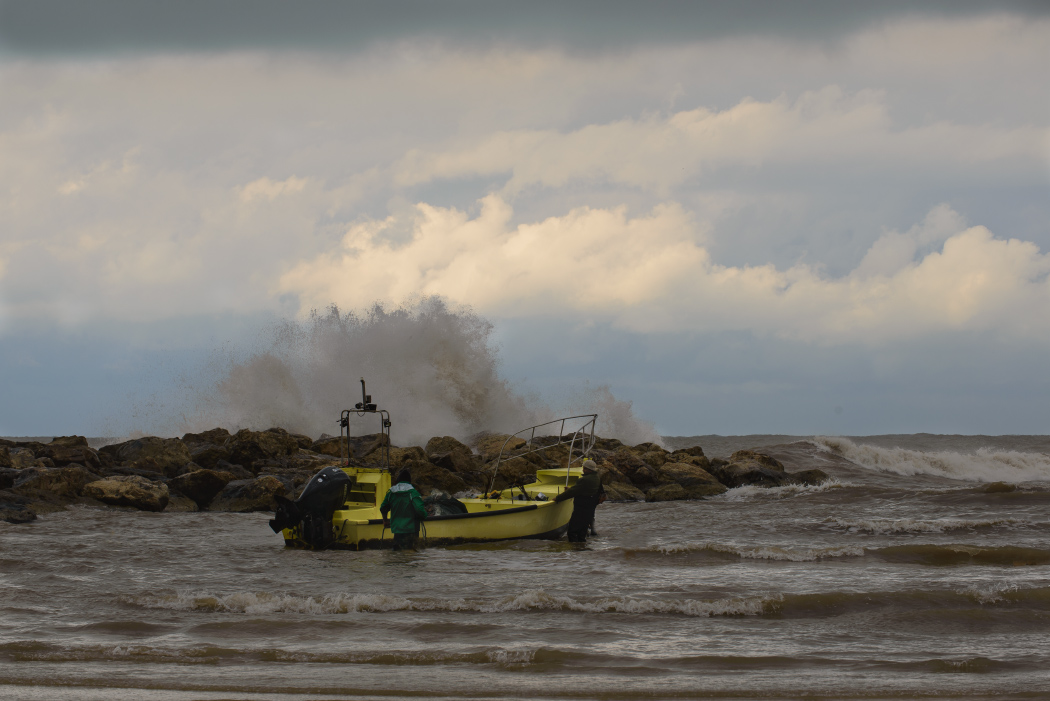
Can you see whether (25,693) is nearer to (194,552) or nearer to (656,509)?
(194,552)

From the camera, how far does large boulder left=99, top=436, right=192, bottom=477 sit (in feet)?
70.2

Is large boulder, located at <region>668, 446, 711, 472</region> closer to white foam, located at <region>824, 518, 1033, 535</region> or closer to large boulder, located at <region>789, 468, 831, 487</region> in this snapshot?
large boulder, located at <region>789, 468, 831, 487</region>

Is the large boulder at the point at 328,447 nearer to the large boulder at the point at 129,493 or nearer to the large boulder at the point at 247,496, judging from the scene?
the large boulder at the point at 247,496

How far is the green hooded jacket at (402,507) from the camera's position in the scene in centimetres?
1266

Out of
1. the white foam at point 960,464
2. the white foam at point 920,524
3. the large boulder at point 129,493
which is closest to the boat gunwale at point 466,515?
the white foam at point 920,524

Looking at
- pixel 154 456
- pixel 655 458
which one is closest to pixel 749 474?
pixel 655 458

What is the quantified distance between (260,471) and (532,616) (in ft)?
48.3

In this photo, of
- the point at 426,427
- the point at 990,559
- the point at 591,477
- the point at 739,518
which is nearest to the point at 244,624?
the point at 591,477

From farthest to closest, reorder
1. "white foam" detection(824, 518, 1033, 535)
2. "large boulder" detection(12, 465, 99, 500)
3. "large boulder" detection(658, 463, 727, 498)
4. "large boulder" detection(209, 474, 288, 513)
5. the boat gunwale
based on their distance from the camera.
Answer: "large boulder" detection(658, 463, 727, 498) < "large boulder" detection(209, 474, 288, 513) < "large boulder" detection(12, 465, 99, 500) < "white foam" detection(824, 518, 1033, 535) < the boat gunwale

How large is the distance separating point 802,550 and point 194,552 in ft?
28.4

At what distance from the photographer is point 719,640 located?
7523mm

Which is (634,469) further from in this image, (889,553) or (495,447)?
(889,553)

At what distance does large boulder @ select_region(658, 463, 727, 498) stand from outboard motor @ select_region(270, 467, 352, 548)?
1116 centimetres

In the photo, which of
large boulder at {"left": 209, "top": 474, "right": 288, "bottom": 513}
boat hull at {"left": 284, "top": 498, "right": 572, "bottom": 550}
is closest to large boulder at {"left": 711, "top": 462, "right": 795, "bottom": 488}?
boat hull at {"left": 284, "top": 498, "right": 572, "bottom": 550}
